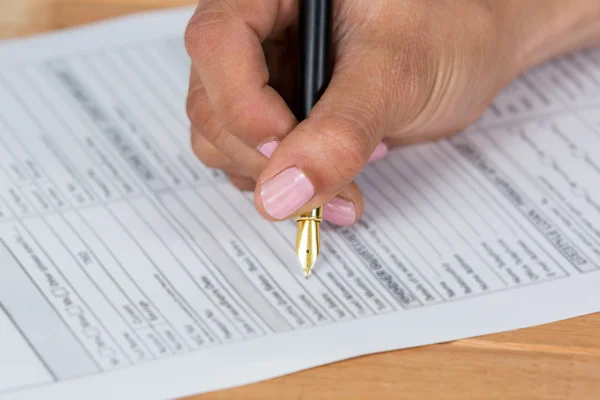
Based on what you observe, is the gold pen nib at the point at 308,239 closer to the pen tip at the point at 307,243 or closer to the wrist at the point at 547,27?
the pen tip at the point at 307,243

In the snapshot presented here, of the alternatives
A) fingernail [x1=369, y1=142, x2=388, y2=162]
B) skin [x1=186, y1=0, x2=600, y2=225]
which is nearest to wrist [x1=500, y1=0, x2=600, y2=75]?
skin [x1=186, y1=0, x2=600, y2=225]

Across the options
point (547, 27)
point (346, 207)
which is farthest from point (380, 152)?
point (547, 27)

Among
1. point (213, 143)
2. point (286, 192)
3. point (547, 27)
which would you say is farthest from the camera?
point (547, 27)

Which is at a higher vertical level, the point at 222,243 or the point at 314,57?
the point at 314,57

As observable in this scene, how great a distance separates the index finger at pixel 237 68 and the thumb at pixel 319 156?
4 centimetres

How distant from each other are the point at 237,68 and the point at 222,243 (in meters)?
0.12

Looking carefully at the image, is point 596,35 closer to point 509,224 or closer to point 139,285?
point 509,224

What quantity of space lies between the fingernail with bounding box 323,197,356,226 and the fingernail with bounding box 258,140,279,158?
0.06 meters

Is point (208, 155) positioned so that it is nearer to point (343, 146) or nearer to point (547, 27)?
point (343, 146)

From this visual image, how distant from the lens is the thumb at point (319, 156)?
519 millimetres

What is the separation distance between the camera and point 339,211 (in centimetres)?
60

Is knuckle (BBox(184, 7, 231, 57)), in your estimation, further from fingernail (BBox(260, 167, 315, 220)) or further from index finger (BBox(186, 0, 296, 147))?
fingernail (BBox(260, 167, 315, 220))

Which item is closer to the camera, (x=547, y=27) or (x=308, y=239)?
(x=308, y=239)

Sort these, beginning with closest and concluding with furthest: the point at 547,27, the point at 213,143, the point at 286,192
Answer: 1. the point at 286,192
2. the point at 213,143
3. the point at 547,27
